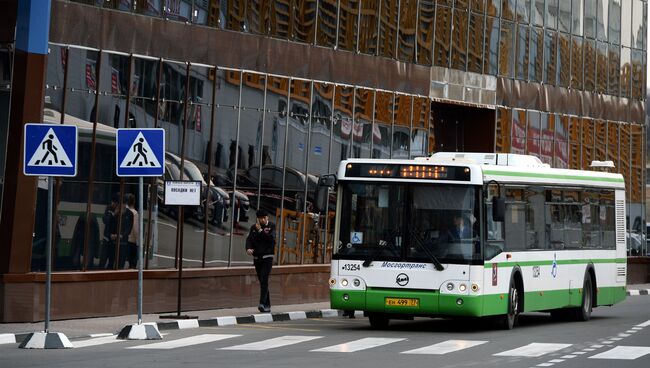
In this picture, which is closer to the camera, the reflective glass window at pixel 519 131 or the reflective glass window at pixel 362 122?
the reflective glass window at pixel 362 122

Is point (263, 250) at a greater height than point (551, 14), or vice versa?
point (551, 14)

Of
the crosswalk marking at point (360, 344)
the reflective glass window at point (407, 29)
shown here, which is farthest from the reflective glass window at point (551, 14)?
the crosswalk marking at point (360, 344)

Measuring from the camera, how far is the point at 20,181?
24.1 m

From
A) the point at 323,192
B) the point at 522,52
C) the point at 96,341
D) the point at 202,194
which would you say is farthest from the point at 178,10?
the point at 522,52

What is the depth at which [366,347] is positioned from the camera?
2045 centimetres

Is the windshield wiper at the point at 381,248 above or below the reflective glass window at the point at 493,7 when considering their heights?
below

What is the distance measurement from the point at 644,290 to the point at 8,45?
79.8ft

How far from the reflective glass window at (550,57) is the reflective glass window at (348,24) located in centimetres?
1150

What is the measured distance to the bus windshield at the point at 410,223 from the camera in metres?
23.6

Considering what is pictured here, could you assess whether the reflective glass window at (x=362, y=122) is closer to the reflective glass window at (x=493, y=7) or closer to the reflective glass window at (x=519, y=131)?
the reflective glass window at (x=493, y=7)

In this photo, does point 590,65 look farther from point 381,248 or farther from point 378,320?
point 381,248

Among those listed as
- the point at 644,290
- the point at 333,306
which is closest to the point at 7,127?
the point at 333,306

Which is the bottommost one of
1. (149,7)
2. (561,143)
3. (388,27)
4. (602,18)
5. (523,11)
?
(561,143)

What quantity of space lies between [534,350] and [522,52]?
24.6 metres
